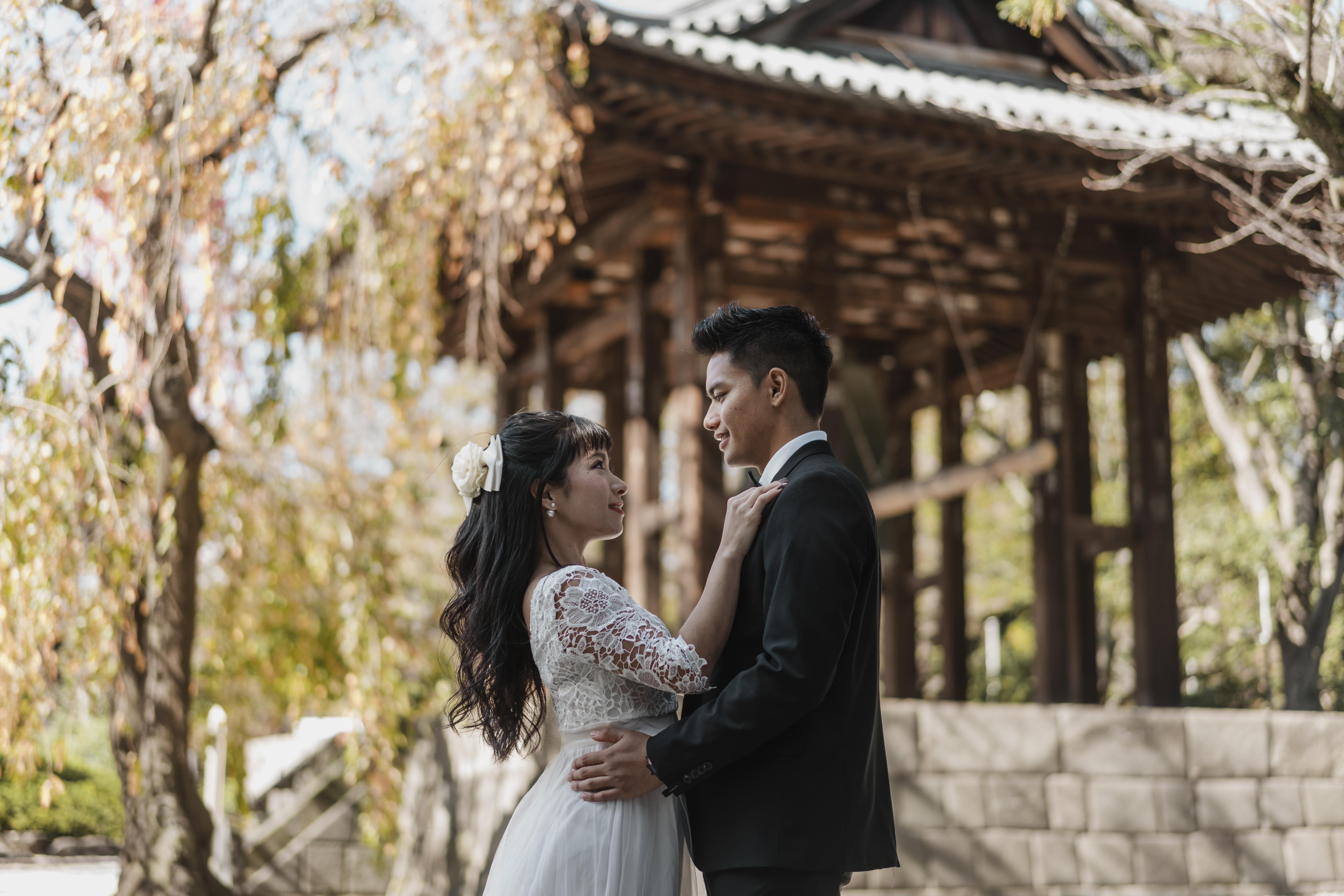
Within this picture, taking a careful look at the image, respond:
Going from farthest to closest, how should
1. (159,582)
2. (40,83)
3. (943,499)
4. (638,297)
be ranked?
(943,499)
(638,297)
(159,582)
(40,83)

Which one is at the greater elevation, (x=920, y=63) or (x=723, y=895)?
(x=920, y=63)

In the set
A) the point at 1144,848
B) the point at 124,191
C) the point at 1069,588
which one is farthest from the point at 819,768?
the point at 1069,588

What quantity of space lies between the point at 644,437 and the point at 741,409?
4.71 meters

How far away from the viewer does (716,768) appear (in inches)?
77.2

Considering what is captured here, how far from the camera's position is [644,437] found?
6871 mm

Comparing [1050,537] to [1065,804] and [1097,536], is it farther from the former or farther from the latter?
[1065,804]

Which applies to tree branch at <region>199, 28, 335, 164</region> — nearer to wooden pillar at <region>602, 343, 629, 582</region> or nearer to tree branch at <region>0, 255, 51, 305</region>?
tree branch at <region>0, 255, 51, 305</region>

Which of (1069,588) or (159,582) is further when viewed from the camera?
(1069,588)

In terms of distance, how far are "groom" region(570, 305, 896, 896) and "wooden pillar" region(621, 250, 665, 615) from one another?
445 cm

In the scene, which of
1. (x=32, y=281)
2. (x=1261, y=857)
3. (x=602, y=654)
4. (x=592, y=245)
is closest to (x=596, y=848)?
(x=602, y=654)

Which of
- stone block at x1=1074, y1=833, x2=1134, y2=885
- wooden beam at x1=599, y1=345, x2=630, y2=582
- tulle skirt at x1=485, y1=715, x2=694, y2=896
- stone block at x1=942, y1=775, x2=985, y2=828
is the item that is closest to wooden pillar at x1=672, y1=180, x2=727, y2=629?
stone block at x1=942, y1=775, x2=985, y2=828

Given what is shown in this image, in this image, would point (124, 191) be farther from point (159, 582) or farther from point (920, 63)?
point (920, 63)

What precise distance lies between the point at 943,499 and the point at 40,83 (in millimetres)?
5316

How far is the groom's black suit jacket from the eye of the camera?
6.31ft
